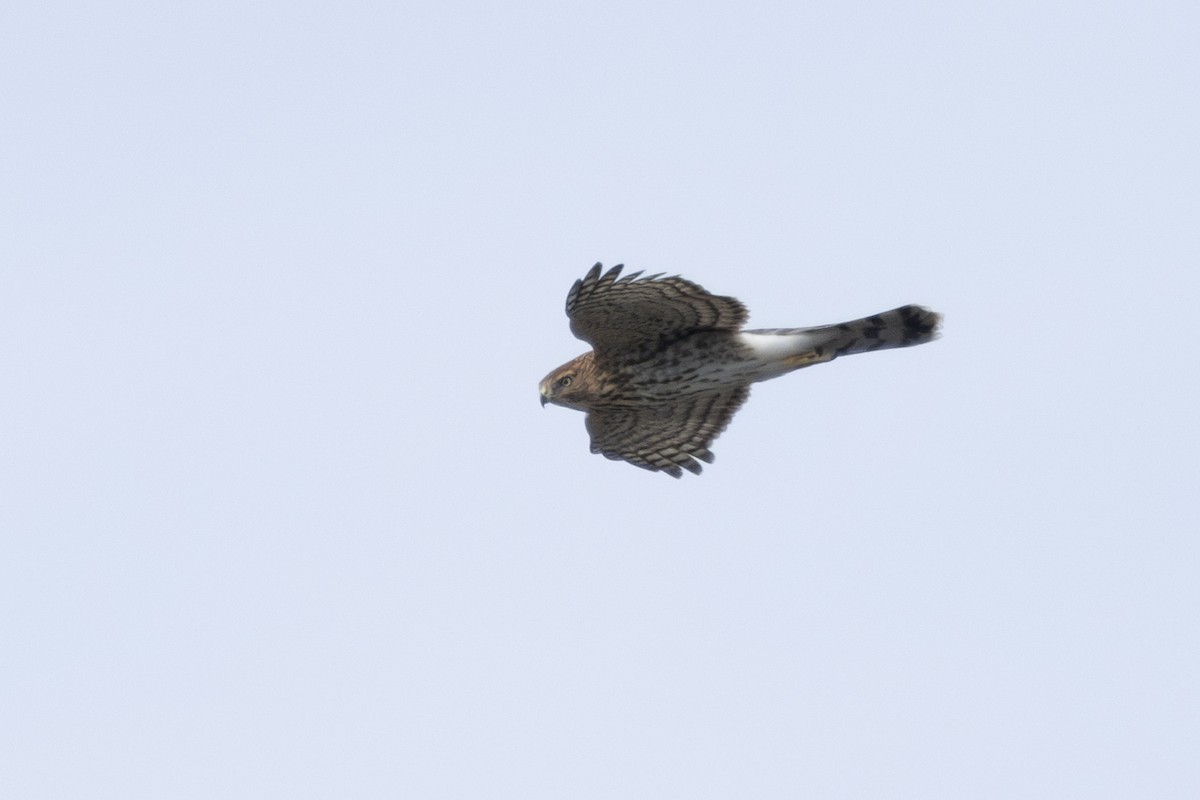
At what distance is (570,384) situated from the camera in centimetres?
1531

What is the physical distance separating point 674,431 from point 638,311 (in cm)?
186

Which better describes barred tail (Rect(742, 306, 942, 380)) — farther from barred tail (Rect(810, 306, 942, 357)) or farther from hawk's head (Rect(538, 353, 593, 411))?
hawk's head (Rect(538, 353, 593, 411))

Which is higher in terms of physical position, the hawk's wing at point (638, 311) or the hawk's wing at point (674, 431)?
the hawk's wing at point (638, 311)

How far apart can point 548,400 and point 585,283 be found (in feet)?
5.26

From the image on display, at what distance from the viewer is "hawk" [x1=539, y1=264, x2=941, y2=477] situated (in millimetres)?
14266

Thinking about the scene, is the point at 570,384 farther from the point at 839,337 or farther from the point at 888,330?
the point at 888,330

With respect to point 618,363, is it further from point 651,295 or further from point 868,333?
point 868,333

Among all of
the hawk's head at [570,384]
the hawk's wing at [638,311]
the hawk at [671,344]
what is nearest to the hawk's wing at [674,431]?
the hawk at [671,344]

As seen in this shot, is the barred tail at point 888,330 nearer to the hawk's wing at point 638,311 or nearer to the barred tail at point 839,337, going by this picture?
the barred tail at point 839,337

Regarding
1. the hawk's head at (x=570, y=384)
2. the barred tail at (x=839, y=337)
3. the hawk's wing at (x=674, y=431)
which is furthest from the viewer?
the hawk's wing at (x=674, y=431)

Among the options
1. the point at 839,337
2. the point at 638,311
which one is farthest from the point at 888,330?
the point at 638,311

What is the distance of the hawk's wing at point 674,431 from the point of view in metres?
15.9

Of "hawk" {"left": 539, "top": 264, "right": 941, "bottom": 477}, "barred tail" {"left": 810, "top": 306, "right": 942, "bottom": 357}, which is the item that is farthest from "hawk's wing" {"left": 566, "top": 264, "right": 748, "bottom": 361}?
"barred tail" {"left": 810, "top": 306, "right": 942, "bottom": 357}

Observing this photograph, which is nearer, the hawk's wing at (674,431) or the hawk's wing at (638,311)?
the hawk's wing at (638,311)
